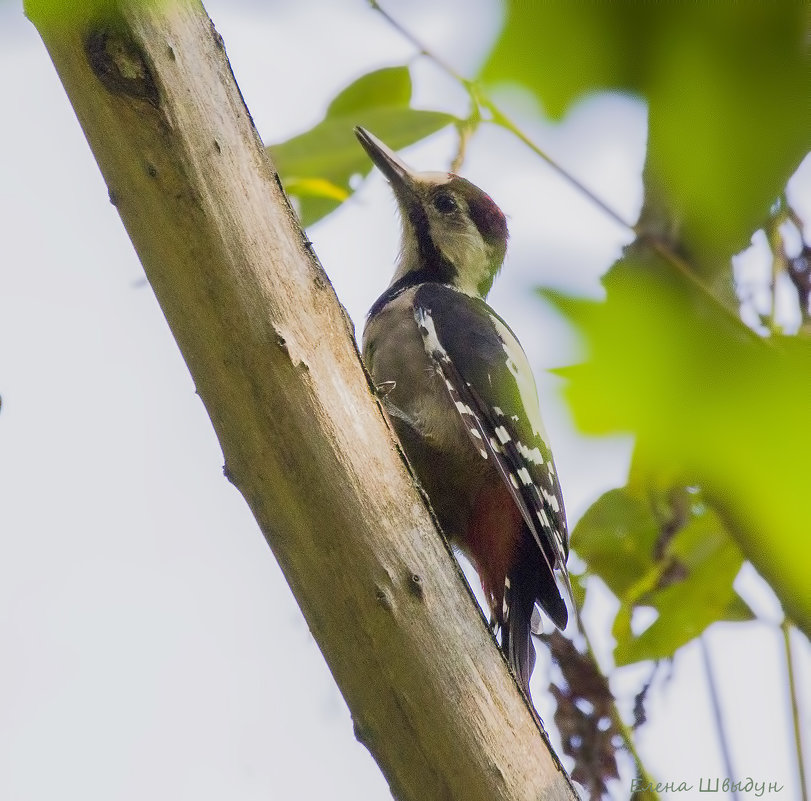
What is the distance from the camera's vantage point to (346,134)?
101 inches

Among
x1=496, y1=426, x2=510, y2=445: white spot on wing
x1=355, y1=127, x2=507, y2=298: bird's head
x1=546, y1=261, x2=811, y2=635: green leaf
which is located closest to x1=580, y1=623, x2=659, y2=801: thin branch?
x1=496, y1=426, x2=510, y2=445: white spot on wing

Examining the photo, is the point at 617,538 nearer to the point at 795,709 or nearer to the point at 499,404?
the point at 499,404

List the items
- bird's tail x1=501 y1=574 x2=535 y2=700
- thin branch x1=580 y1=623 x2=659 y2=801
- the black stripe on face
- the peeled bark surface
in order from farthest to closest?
the black stripe on face
bird's tail x1=501 y1=574 x2=535 y2=700
thin branch x1=580 y1=623 x2=659 y2=801
the peeled bark surface

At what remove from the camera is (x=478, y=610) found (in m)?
1.67

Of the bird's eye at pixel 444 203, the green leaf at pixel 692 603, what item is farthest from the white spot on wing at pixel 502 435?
the bird's eye at pixel 444 203

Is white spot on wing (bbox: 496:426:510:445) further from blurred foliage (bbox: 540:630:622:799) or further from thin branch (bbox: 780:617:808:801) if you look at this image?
thin branch (bbox: 780:617:808:801)

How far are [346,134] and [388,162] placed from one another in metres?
0.72

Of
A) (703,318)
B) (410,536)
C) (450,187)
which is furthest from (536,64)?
(450,187)

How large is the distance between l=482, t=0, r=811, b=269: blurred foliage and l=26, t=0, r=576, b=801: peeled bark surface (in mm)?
611

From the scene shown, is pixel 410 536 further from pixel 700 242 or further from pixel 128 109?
pixel 128 109

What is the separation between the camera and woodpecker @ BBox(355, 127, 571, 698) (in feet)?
8.54

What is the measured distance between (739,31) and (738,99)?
0.19 feet

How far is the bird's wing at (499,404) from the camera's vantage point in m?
2.61

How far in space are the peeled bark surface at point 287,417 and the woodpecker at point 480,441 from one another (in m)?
0.92
